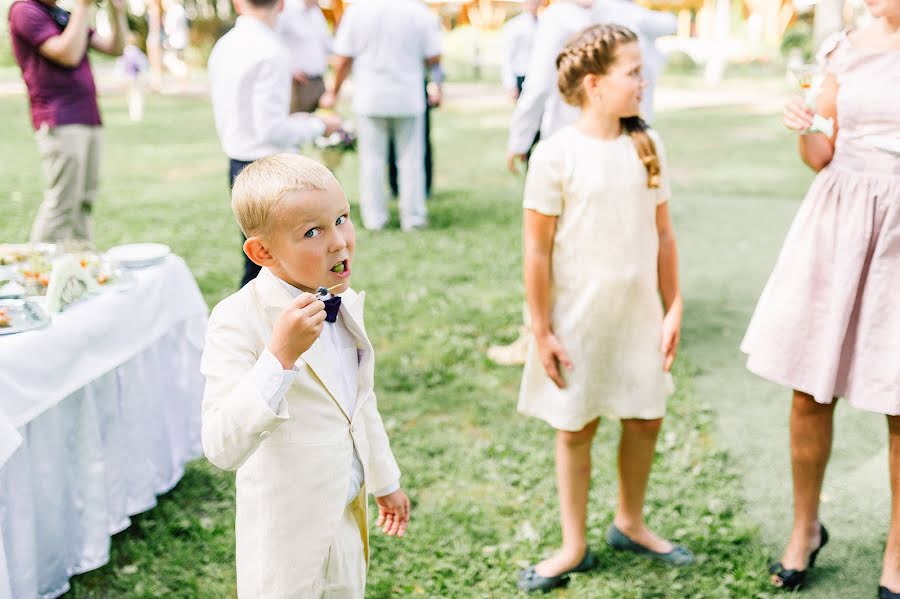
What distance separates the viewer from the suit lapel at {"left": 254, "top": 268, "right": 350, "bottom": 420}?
5.82 ft

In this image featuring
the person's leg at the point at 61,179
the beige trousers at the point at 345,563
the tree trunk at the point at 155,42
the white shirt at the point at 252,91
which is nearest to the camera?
the beige trousers at the point at 345,563

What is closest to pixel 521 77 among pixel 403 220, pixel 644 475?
pixel 403 220

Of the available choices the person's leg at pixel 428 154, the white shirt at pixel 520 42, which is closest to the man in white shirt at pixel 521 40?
the white shirt at pixel 520 42

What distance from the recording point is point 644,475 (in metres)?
2.95

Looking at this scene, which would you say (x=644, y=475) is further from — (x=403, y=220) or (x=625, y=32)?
(x=403, y=220)

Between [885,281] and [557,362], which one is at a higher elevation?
[885,281]

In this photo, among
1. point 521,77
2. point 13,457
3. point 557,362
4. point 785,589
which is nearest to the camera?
point 13,457

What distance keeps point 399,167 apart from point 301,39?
141 centimetres

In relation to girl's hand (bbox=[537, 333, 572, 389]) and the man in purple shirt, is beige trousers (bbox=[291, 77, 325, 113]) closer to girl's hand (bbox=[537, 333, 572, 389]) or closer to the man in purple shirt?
the man in purple shirt

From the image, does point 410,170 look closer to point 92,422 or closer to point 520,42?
point 520,42

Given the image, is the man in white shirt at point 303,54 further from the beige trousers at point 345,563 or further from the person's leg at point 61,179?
the beige trousers at point 345,563

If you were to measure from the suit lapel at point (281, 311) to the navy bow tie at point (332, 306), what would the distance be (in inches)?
2.9

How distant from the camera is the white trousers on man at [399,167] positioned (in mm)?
7734

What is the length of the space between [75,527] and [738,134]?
1249 cm
